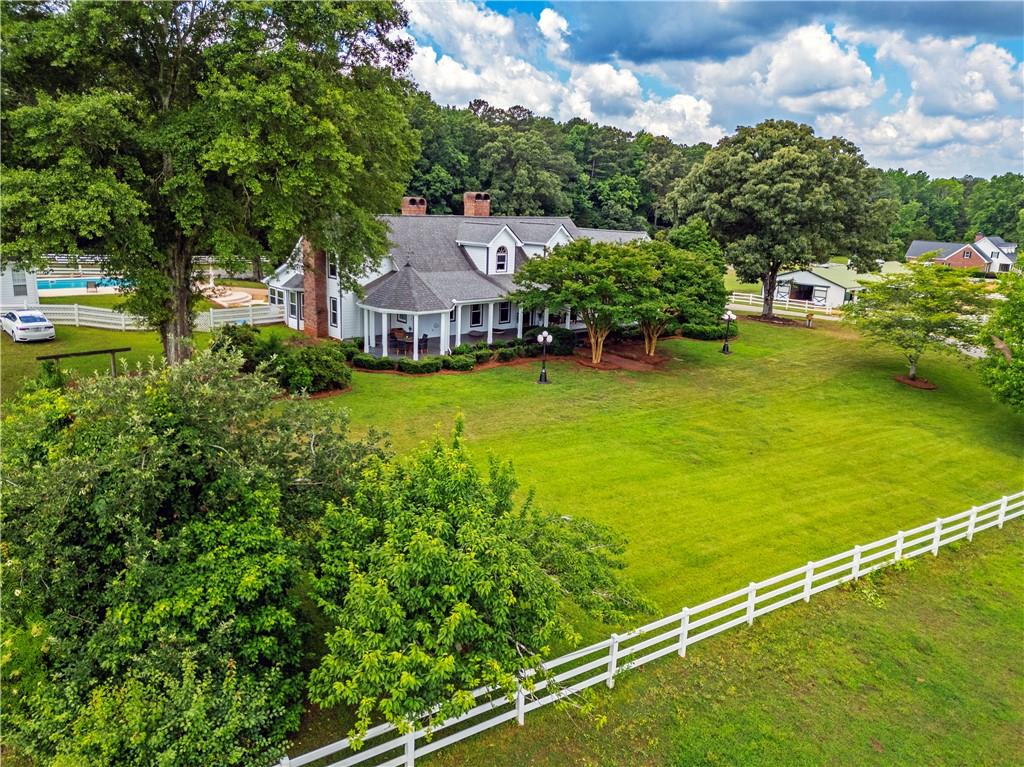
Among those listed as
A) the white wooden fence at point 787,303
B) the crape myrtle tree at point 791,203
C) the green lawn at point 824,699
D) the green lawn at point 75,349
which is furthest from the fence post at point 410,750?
the white wooden fence at point 787,303

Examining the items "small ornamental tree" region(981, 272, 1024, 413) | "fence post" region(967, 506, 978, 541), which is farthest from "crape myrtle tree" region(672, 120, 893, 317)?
"fence post" region(967, 506, 978, 541)

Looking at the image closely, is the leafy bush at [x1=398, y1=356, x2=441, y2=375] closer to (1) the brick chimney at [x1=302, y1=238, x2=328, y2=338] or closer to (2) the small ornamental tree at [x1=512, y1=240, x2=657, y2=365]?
(2) the small ornamental tree at [x1=512, y1=240, x2=657, y2=365]

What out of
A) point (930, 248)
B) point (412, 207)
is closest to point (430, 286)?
point (412, 207)

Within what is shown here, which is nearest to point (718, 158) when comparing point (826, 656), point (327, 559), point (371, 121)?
point (371, 121)

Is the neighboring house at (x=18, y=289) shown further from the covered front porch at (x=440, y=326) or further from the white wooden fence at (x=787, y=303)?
the white wooden fence at (x=787, y=303)

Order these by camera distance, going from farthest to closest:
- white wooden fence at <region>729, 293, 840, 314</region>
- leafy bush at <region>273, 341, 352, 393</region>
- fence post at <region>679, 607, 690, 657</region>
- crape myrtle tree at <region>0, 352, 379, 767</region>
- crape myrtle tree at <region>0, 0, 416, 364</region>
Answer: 1. white wooden fence at <region>729, 293, 840, 314</region>
2. leafy bush at <region>273, 341, 352, 393</region>
3. crape myrtle tree at <region>0, 0, 416, 364</region>
4. fence post at <region>679, 607, 690, 657</region>
5. crape myrtle tree at <region>0, 352, 379, 767</region>

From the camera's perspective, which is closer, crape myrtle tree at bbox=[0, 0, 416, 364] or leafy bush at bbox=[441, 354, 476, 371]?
crape myrtle tree at bbox=[0, 0, 416, 364]

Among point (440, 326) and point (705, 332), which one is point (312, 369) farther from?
point (705, 332)
